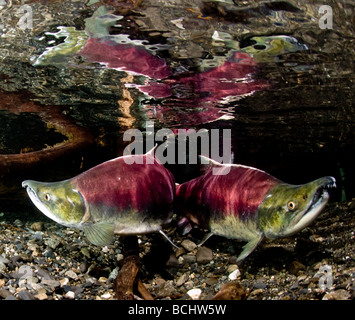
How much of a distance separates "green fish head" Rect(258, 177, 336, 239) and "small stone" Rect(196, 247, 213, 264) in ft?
9.45

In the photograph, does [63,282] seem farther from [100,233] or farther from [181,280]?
[181,280]

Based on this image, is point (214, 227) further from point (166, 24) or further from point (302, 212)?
point (166, 24)

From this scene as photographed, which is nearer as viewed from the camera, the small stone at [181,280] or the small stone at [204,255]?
the small stone at [181,280]

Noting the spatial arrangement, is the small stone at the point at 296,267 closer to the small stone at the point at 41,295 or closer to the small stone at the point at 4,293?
the small stone at the point at 41,295

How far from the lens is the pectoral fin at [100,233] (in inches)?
130

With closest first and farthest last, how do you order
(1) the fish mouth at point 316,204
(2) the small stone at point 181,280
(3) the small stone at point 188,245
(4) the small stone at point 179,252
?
1. (1) the fish mouth at point 316,204
2. (2) the small stone at point 181,280
3. (4) the small stone at point 179,252
4. (3) the small stone at point 188,245

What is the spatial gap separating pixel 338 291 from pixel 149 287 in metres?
2.81

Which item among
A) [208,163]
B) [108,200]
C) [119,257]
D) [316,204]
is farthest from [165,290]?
[316,204]

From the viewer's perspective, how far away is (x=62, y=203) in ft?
11.2

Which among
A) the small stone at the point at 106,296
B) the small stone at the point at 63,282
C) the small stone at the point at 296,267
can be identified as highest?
the small stone at the point at 106,296

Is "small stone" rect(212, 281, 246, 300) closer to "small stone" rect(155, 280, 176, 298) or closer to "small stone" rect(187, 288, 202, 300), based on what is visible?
"small stone" rect(187, 288, 202, 300)

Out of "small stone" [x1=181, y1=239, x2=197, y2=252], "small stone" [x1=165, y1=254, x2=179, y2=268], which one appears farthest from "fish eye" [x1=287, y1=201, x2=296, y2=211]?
"small stone" [x1=181, y1=239, x2=197, y2=252]

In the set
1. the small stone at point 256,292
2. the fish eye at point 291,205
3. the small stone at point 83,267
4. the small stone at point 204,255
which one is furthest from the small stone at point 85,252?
the fish eye at point 291,205

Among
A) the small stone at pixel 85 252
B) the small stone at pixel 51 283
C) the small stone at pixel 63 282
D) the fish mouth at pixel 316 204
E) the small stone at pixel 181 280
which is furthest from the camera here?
the small stone at pixel 85 252
